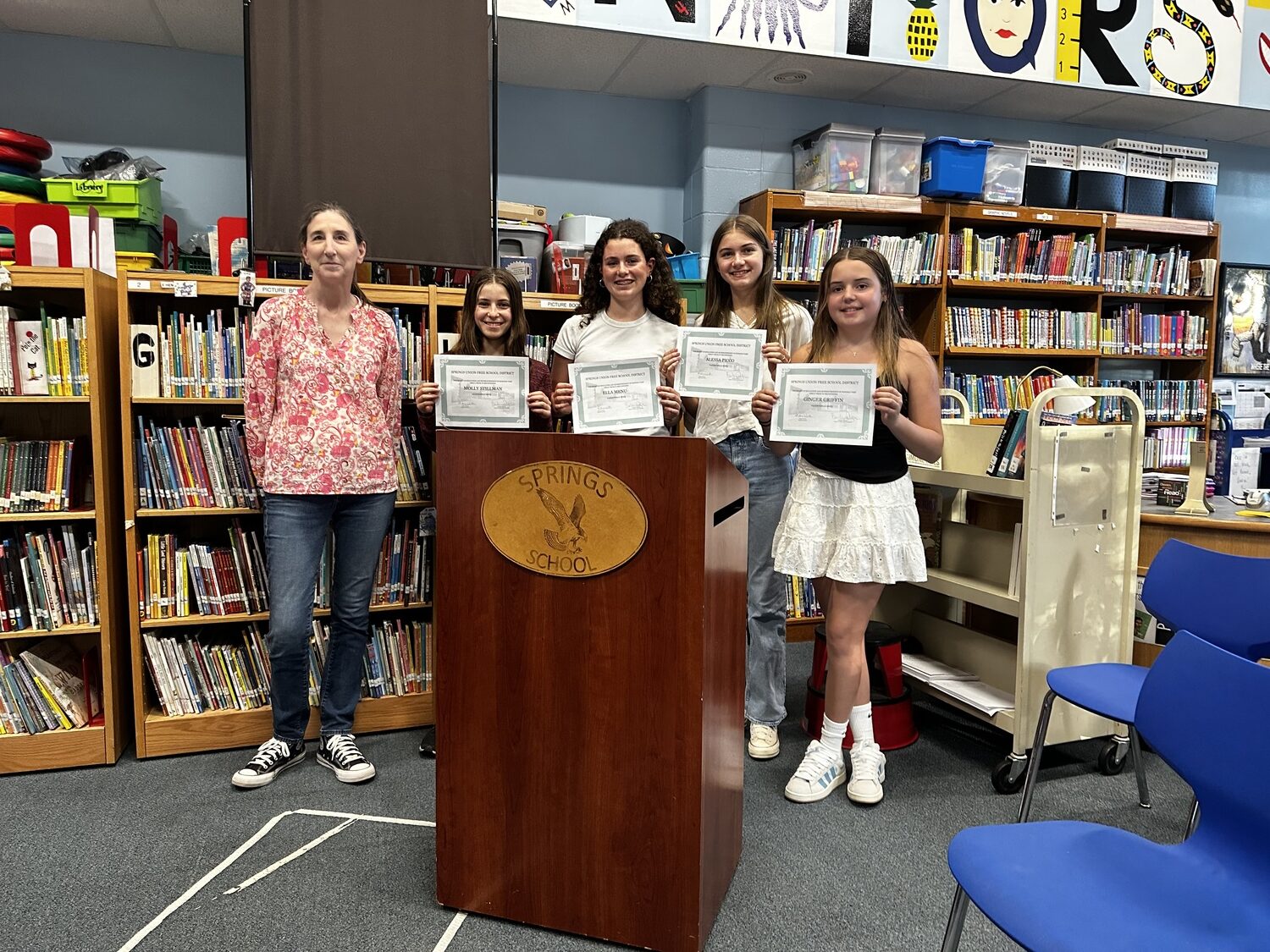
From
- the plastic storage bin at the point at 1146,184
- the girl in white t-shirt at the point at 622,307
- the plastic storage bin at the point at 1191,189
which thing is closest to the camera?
the girl in white t-shirt at the point at 622,307

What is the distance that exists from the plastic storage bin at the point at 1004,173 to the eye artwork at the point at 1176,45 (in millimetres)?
710

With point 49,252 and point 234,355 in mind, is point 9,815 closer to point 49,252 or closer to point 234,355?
point 234,355

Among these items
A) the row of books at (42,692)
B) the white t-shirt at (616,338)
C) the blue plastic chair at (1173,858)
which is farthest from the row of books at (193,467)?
the blue plastic chair at (1173,858)

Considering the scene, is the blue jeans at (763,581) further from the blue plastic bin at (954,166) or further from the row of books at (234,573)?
the blue plastic bin at (954,166)

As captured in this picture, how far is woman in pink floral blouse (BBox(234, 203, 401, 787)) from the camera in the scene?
242 centimetres

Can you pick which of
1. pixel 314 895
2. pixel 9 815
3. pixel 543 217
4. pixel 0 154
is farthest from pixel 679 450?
pixel 0 154

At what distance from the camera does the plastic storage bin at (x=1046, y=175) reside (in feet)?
15.4

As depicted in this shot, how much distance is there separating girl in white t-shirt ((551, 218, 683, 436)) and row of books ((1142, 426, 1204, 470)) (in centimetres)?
411

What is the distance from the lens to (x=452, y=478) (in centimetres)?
172

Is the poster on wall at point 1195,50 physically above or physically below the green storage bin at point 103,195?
above

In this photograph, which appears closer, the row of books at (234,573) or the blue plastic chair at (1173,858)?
the blue plastic chair at (1173,858)

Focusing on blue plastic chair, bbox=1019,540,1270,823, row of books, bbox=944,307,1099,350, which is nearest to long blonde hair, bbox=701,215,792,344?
blue plastic chair, bbox=1019,540,1270,823

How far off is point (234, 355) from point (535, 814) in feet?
6.10

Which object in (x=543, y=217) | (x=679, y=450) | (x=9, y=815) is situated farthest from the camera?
(x=543, y=217)
